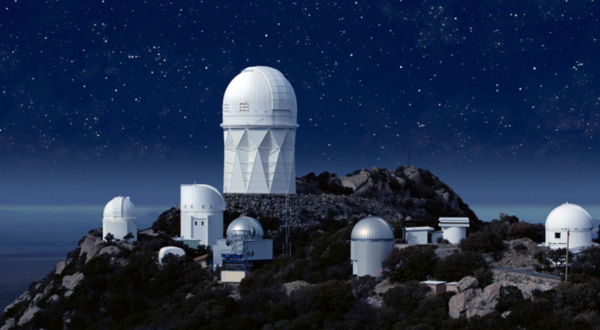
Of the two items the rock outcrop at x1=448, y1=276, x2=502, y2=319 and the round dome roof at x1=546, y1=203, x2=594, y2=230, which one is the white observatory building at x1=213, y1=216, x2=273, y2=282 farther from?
the rock outcrop at x1=448, y1=276, x2=502, y2=319

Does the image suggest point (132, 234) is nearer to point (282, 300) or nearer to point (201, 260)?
point (201, 260)

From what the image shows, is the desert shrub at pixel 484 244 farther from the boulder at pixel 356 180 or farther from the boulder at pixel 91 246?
the boulder at pixel 356 180

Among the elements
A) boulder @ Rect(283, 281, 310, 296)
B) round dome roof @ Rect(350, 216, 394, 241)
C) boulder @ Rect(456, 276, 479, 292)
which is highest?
round dome roof @ Rect(350, 216, 394, 241)

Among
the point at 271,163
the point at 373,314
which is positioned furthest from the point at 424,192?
the point at 373,314

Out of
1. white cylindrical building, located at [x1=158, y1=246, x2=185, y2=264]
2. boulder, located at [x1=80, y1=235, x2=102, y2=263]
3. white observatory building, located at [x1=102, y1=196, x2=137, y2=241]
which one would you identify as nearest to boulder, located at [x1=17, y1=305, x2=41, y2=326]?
boulder, located at [x1=80, y1=235, x2=102, y2=263]

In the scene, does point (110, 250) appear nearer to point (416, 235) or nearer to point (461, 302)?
point (416, 235)

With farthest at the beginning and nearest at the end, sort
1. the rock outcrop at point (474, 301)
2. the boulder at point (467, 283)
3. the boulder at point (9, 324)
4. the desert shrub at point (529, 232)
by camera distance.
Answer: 1. the boulder at point (9, 324)
2. the desert shrub at point (529, 232)
3. the boulder at point (467, 283)
4. the rock outcrop at point (474, 301)

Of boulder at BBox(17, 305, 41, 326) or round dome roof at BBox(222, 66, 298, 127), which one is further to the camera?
round dome roof at BBox(222, 66, 298, 127)

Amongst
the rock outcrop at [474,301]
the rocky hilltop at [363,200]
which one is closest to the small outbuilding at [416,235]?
the rocky hilltop at [363,200]
